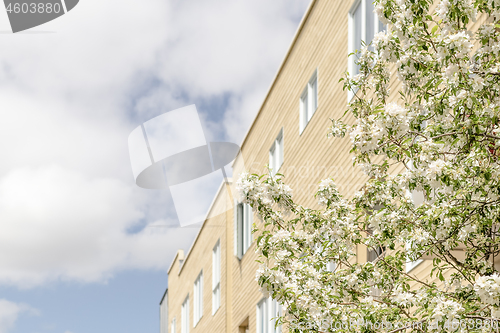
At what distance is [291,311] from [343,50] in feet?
30.6

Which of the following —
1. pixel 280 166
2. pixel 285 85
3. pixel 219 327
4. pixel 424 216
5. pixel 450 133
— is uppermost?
pixel 285 85

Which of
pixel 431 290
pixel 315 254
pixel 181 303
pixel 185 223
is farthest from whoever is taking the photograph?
pixel 181 303

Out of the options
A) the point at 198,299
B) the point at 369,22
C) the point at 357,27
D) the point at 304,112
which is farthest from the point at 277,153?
the point at 198,299

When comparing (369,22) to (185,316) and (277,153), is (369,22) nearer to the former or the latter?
(277,153)

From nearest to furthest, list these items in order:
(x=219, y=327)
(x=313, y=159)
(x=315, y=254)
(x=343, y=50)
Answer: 1. (x=315, y=254)
2. (x=343, y=50)
3. (x=313, y=159)
4. (x=219, y=327)

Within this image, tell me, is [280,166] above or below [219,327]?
above

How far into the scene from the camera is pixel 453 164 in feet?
20.7

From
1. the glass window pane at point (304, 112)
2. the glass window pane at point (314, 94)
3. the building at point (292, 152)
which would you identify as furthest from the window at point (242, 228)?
the glass window pane at point (314, 94)

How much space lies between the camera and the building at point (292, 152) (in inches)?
580

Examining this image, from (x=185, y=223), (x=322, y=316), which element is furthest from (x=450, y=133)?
(x=185, y=223)

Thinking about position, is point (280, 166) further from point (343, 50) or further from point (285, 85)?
point (343, 50)

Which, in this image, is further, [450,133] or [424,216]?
[424,216]

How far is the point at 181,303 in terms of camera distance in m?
36.7

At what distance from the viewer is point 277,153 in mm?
20703
